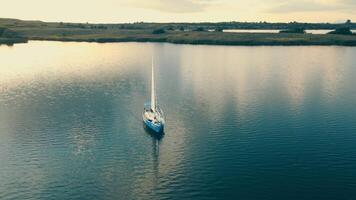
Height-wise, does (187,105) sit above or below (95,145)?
above

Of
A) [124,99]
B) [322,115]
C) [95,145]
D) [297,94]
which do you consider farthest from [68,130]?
[297,94]

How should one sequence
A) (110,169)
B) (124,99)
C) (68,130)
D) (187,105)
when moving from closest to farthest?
(110,169) → (68,130) → (187,105) → (124,99)

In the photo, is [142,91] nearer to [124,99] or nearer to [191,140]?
[124,99]

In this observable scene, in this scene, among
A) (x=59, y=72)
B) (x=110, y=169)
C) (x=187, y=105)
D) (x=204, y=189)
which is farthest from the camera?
(x=59, y=72)

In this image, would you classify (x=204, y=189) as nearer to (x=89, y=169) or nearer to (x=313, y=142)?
(x=89, y=169)

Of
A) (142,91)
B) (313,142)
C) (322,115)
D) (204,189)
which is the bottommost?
(204,189)

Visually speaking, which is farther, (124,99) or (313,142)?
(124,99)
